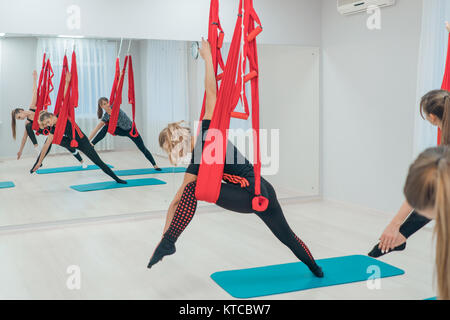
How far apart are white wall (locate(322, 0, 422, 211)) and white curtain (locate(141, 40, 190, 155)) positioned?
1.57 m

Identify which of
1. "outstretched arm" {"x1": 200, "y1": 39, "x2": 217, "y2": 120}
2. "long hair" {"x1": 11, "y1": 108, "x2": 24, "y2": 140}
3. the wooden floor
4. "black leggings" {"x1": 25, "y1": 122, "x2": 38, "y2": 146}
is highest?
"outstretched arm" {"x1": 200, "y1": 39, "x2": 217, "y2": 120}

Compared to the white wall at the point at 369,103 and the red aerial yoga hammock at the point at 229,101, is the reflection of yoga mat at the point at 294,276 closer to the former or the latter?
the red aerial yoga hammock at the point at 229,101

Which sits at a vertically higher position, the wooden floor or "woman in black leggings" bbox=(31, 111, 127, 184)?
"woman in black leggings" bbox=(31, 111, 127, 184)

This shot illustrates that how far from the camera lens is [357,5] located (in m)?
4.85

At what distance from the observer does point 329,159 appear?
554 cm

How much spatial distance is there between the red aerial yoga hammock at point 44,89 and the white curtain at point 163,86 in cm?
81

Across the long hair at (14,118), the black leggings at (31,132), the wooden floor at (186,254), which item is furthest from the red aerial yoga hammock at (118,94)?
the wooden floor at (186,254)

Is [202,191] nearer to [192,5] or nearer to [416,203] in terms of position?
[416,203]

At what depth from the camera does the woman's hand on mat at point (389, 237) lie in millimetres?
2596

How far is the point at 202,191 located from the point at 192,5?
2703 millimetres

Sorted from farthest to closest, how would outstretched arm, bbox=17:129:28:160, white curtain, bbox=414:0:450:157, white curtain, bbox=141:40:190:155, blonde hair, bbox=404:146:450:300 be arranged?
white curtain, bbox=141:40:190:155
outstretched arm, bbox=17:129:28:160
white curtain, bbox=414:0:450:157
blonde hair, bbox=404:146:450:300

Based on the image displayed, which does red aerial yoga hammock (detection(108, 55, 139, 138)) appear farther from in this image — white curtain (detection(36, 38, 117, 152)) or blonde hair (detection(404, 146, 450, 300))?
blonde hair (detection(404, 146, 450, 300))

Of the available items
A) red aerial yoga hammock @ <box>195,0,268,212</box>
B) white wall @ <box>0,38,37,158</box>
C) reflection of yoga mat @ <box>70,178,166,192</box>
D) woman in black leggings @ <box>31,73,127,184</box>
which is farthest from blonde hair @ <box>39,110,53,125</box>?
red aerial yoga hammock @ <box>195,0,268,212</box>

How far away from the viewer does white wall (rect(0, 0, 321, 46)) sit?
428 centimetres
